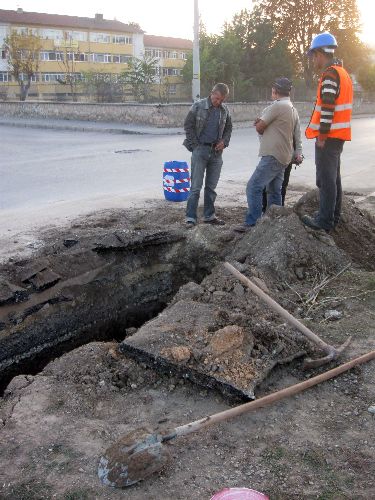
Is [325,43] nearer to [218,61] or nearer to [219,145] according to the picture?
[219,145]

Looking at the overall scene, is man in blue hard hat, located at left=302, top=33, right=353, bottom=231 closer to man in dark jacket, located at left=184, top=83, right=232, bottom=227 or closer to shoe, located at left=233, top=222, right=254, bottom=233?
shoe, located at left=233, top=222, right=254, bottom=233

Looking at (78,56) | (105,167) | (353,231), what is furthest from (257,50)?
(353,231)

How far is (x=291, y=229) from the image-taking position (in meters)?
5.74

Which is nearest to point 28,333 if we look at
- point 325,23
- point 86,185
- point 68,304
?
point 68,304

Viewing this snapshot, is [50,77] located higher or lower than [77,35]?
lower

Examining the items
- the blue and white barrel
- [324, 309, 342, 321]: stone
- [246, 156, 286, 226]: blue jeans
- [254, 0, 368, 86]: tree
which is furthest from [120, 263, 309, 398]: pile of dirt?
[254, 0, 368, 86]: tree

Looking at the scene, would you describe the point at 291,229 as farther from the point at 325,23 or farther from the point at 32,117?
the point at 325,23

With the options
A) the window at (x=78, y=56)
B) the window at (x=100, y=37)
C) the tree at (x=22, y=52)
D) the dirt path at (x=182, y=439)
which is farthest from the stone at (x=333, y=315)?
the window at (x=100, y=37)

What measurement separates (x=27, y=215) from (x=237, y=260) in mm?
3537

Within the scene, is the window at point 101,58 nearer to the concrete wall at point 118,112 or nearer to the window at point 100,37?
the window at point 100,37

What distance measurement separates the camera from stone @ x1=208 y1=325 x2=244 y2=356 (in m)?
3.71

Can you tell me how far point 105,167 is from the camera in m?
12.1

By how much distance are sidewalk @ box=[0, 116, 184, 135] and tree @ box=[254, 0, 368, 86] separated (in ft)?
65.2

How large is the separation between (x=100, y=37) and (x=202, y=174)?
180 ft
